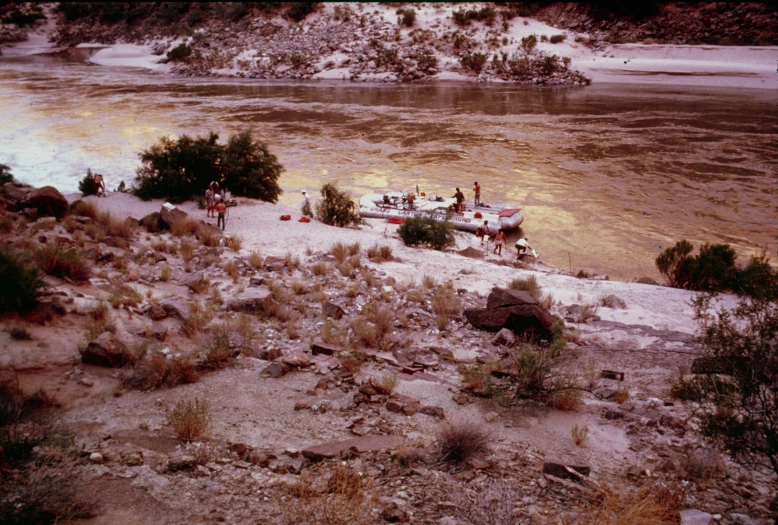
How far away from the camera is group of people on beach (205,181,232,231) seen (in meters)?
16.6

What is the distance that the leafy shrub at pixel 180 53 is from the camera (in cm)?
6481

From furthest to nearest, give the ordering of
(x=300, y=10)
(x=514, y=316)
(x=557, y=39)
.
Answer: (x=300, y=10) < (x=557, y=39) < (x=514, y=316)

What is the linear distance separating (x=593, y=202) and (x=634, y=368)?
15.3m

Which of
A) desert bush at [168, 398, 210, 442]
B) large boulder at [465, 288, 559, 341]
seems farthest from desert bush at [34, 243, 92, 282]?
large boulder at [465, 288, 559, 341]

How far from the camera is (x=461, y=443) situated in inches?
221

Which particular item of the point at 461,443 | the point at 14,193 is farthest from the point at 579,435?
the point at 14,193

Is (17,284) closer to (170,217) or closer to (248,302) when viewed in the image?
(248,302)

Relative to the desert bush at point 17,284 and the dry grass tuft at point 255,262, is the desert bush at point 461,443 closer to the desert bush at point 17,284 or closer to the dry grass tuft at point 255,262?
the desert bush at point 17,284

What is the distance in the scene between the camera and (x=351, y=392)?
710cm

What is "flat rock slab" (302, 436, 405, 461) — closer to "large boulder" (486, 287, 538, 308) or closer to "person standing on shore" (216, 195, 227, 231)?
"large boulder" (486, 287, 538, 308)

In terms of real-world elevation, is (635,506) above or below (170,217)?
below

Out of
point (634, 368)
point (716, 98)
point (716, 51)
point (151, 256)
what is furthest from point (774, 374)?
point (716, 51)

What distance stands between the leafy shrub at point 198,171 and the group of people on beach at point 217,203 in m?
1.41

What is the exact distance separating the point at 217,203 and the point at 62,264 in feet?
29.1
